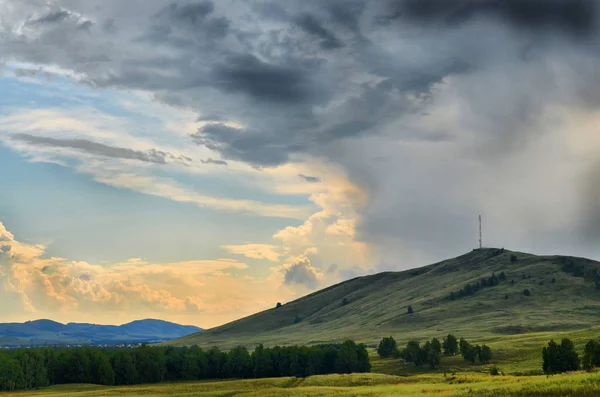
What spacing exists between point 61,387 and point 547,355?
125 m

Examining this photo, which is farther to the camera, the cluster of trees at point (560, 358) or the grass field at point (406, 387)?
the cluster of trees at point (560, 358)

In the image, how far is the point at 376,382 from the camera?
4562 inches

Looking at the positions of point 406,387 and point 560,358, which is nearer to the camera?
point 406,387

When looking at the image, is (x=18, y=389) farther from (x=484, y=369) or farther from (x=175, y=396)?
(x=484, y=369)

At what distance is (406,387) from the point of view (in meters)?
91.4

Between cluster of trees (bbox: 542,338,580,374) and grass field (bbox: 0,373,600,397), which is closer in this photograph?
grass field (bbox: 0,373,600,397)

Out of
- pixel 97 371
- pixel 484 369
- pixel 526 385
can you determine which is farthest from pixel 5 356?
pixel 526 385

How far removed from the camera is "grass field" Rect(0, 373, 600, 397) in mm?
63750

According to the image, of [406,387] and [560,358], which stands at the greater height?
[560,358]

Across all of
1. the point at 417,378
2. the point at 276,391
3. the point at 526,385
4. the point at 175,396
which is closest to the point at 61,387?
the point at 175,396

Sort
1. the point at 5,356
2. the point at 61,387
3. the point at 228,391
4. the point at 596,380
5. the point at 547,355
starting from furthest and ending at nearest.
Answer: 1. the point at 5,356
2. the point at 61,387
3. the point at 547,355
4. the point at 228,391
5. the point at 596,380

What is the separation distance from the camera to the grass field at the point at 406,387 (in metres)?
63.8

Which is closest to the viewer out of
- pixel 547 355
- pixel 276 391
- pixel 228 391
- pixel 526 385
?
pixel 526 385

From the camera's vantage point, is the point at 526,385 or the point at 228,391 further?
the point at 228,391
